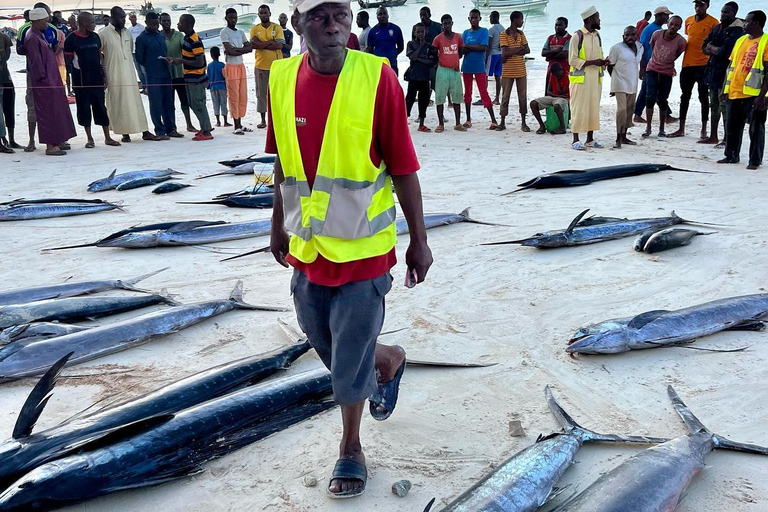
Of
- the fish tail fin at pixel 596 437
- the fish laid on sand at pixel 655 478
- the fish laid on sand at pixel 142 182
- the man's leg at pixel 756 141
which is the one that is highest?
the man's leg at pixel 756 141

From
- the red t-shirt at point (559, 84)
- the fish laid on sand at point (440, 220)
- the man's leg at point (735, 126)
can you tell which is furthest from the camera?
the red t-shirt at point (559, 84)

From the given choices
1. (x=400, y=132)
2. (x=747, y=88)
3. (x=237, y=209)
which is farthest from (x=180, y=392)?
(x=747, y=88)

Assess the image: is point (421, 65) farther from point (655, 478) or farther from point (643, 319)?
point (655, 478)

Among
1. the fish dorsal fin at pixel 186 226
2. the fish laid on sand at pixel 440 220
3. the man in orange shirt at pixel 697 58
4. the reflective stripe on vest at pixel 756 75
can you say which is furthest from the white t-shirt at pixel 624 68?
the fish dorsal fin at pixel 186 226

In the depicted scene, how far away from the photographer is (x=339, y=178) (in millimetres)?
2486

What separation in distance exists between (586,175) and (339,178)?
6025 millimetres

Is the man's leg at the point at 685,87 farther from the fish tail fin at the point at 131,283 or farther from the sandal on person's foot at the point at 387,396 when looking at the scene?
the sandal on person's foot at the point at 387,396

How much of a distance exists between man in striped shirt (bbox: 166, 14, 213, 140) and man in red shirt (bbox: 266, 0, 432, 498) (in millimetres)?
9734

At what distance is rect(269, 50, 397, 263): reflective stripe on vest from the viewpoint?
2.44m

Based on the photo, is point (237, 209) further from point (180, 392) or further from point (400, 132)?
point (400, 132)

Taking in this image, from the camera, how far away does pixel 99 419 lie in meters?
3.04

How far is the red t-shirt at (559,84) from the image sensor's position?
11938 millimetres

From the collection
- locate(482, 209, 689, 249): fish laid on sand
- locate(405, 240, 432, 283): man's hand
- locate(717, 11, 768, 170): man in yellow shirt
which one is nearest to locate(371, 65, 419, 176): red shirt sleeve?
locate(405, 240, 432, 283): man's hand

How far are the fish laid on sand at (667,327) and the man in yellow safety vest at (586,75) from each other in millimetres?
6484
